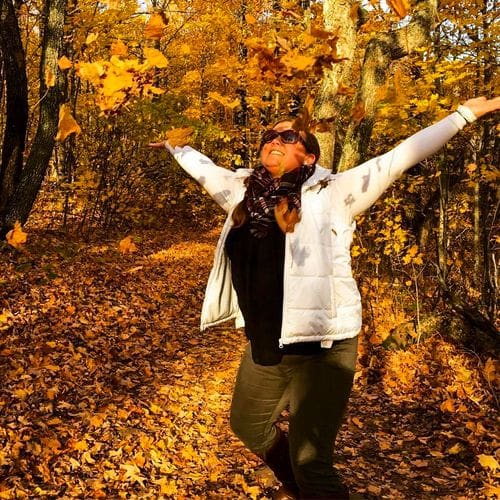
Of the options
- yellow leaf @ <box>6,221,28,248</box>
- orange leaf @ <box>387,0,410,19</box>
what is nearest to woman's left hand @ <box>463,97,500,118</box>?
orange leaf @ <box>387,0,410,19</box>

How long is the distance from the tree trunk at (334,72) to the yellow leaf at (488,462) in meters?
3.69

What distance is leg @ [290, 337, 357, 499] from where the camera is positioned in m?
2.35

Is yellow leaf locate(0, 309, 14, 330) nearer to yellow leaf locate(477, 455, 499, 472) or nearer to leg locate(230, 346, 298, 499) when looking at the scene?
leg locate(230, 346, 298, 499)

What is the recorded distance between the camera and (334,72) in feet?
20.7

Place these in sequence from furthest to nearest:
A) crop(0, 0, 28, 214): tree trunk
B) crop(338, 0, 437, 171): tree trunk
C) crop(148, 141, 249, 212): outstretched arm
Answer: crop(0, 0, 28, 214): tree trunk → crop(338, 0, 437, 171): tree trunk → crop(148, 141, 249, 212): outstretched arm

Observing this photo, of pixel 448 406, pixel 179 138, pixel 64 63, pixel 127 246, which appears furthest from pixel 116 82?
pixel 127 246

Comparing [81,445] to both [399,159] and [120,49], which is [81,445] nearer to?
[399,159]

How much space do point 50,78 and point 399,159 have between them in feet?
24.2

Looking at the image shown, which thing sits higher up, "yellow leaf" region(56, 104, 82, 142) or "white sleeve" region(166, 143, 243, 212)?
"yellow leaf" region(56, 104, 82, 142)

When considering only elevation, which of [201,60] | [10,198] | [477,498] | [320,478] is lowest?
[477,498]

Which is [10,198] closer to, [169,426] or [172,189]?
[169,426]

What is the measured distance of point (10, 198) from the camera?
812 centimetres

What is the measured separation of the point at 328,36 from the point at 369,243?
3.37 m

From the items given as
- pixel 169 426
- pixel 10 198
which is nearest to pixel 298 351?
pixel 169 426
